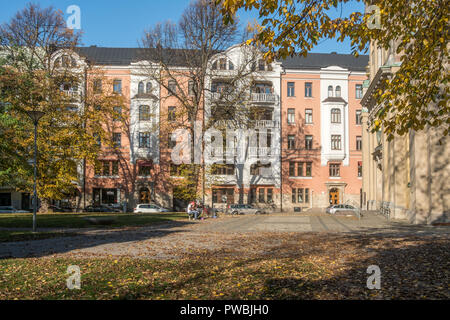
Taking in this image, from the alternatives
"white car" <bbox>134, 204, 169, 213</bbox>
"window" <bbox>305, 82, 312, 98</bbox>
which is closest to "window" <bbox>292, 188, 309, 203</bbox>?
"window" <bbox>305, 82, 312, 98</bbox>

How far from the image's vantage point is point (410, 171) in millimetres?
24031

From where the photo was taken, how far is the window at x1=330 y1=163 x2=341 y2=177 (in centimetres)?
4791

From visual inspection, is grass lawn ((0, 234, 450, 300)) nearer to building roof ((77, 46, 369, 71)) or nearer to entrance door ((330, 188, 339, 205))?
entrance door ((330, 188, 339, 205))

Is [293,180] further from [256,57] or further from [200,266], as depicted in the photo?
[200,266]

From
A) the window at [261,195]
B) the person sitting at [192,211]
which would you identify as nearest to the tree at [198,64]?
the person sitting at [192,211]

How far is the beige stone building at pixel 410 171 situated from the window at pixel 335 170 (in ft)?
33.2

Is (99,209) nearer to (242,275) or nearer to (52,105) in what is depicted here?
(52,105)

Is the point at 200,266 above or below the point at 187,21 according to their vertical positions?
below

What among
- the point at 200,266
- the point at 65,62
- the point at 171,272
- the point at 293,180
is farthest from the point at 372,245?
the point at 293,180

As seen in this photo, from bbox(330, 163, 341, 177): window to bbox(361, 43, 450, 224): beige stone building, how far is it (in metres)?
10.1

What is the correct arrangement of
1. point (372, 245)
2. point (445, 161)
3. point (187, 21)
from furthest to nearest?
point (187, 21)
point (445, 161)
point (372, 245)

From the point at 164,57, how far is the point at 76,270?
27616mm

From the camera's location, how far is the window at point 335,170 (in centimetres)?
4791

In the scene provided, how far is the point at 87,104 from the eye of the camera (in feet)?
113
